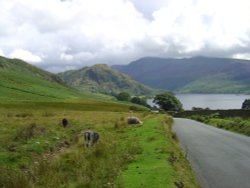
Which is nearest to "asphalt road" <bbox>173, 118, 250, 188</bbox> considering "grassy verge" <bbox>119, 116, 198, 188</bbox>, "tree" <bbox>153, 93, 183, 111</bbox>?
"grassy verge" <bbox>119, 116, 198, 188</bbox>

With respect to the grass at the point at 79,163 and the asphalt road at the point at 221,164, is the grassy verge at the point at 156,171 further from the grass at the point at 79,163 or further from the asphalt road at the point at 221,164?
the asphalt road at the point at 221,164

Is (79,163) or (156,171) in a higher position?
(156,171)

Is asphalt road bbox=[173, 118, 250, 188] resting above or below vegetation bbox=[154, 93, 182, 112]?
below

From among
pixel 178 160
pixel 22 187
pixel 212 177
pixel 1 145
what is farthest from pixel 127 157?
pixel 1 145

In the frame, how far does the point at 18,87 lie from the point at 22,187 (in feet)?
589

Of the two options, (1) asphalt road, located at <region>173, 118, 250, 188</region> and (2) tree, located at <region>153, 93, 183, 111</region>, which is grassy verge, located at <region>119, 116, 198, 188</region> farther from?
(2) tree, located at <region>153, 93, 183, 111</region>

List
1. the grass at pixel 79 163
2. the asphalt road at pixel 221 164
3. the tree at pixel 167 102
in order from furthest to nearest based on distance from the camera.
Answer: the tree at pixel 167 102
the asphalt road at pixel 221 164
the grass at pixel 79 163

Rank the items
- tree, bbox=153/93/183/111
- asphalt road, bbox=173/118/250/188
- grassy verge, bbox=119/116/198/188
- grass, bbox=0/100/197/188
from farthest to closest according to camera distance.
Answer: tree, bbox=153/93/183/111 < asphalt road, bbox=173/118/250/188 < grass, bbox=0/100/197/188 < grassy verge, bbox=119/116/198/188

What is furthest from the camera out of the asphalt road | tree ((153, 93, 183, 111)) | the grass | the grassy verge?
tree ((153, 93, 183, 111))

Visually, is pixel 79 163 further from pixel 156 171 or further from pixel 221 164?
pixel 221 164

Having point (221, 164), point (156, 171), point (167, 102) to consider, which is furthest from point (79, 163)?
point (167, 102)

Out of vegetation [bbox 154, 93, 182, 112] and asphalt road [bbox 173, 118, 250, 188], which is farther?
vegetation [bbox 154, 93, 182, 112]

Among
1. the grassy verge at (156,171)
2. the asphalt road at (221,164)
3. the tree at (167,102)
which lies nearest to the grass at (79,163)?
the grassy verge at (156,171)

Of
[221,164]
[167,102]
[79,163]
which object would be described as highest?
[167,102]
